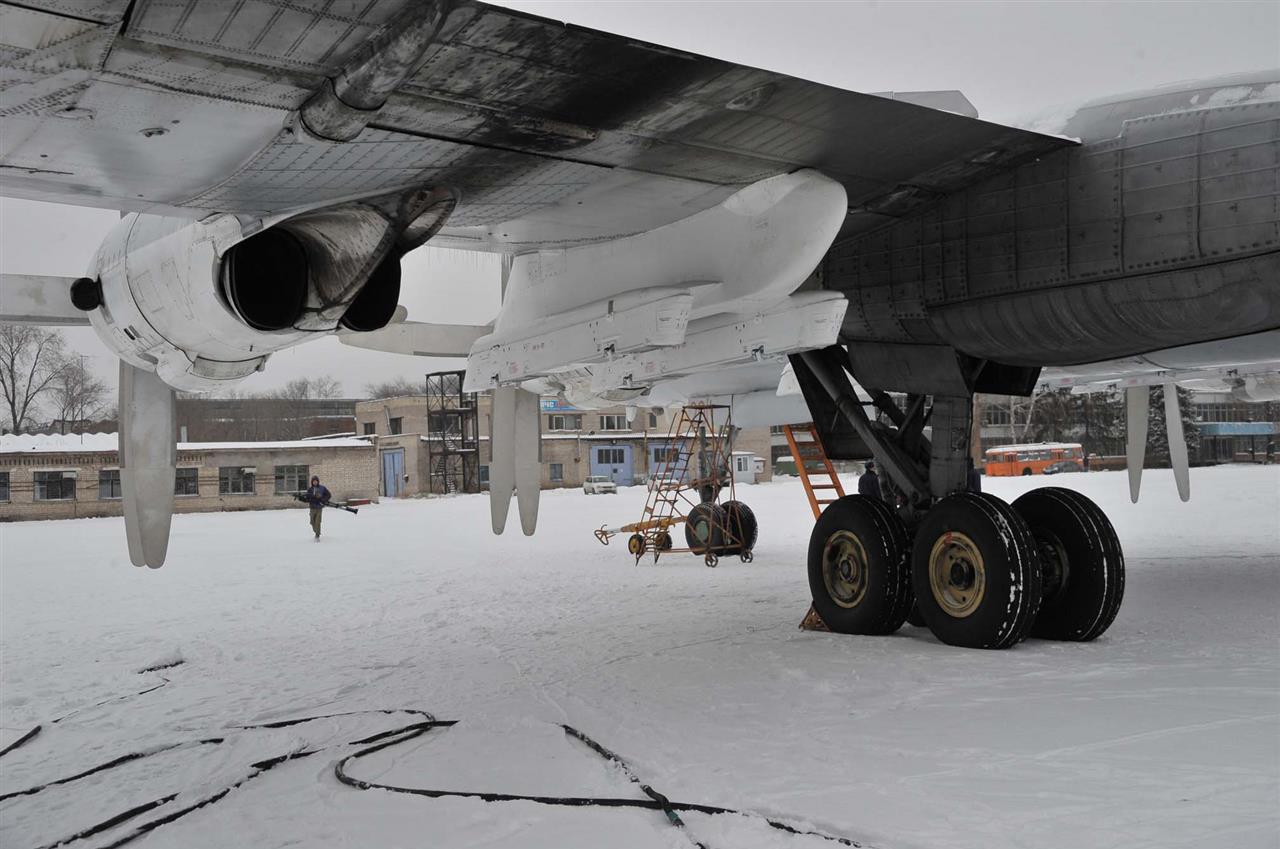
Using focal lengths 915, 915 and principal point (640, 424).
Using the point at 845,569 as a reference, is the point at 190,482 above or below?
above

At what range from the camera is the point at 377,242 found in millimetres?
6059

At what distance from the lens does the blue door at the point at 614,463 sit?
1848 inches

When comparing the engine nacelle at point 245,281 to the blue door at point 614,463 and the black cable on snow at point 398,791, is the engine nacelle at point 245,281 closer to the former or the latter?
the black cable on snow at point 398,791

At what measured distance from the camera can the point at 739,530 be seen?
15.9 meters

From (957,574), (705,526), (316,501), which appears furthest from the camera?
(316,501)

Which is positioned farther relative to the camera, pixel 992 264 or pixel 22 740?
pixel 992 264

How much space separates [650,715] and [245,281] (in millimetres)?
4112

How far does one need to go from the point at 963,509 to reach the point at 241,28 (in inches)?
227

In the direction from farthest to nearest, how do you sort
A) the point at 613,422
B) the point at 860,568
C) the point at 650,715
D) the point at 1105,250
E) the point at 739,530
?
1. the point at 613,422
2. the point at 739,530
3. the point at 860,568
4. the point at 1105,250
5. the point at 650,715

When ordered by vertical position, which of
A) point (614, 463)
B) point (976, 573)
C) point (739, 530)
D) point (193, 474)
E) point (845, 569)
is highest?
point (193, 474)

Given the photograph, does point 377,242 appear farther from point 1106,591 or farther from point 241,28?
point 1106,591

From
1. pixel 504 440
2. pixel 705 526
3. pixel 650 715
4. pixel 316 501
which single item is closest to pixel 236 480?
pixel 316 501

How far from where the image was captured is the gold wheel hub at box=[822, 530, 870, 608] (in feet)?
26.1

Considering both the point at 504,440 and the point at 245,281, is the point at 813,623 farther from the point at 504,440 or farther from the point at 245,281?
the point at 245,281
